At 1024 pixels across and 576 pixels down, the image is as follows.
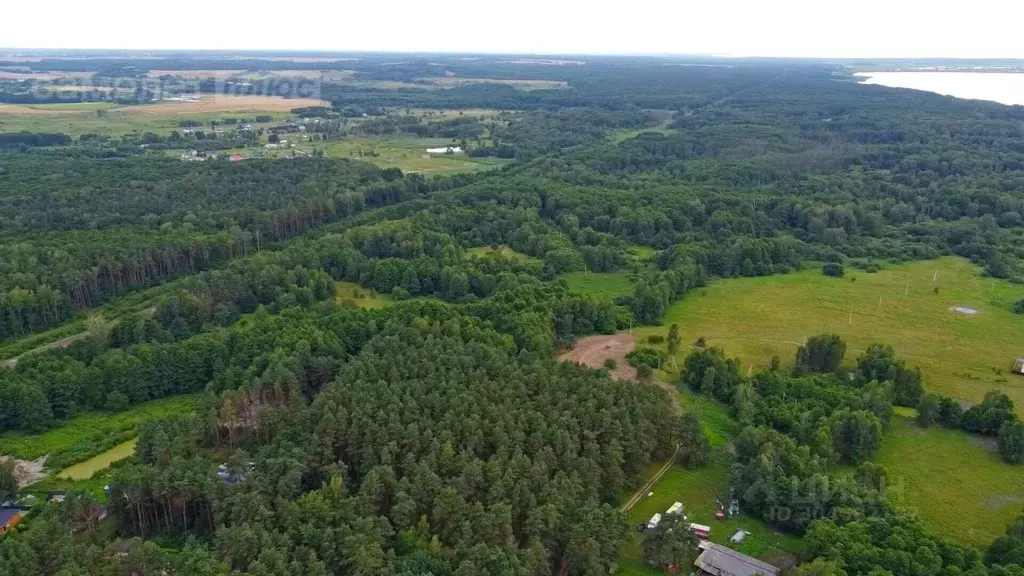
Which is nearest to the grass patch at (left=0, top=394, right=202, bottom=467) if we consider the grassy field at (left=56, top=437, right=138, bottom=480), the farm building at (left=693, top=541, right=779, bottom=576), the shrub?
the grassy field at (left=56, top=437, right=138, bottom=480)

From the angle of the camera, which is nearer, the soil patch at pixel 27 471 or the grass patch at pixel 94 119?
the soil patch at pixel 27 471

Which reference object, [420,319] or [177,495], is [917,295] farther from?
[177,495]

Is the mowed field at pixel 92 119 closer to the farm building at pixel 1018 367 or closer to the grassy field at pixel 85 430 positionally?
the grassy field at pixel 85 430

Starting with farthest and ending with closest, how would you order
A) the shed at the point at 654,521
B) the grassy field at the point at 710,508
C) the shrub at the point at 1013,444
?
the shrub at the point at 1013,444 → the grassy field at the point at 710,508 → the shed at the point at 654,521

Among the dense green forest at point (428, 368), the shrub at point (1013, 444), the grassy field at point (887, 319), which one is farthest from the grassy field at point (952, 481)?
the grassy field at point (887, 319)

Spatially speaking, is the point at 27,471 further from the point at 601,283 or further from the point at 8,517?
the point at 601,283

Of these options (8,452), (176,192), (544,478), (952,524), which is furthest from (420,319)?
(176,192)

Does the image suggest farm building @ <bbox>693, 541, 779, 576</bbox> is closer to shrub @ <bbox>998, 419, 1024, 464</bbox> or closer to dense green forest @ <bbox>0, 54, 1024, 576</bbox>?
dense green forest @ <bbox>0, 54, 1024, 576</bbox>
